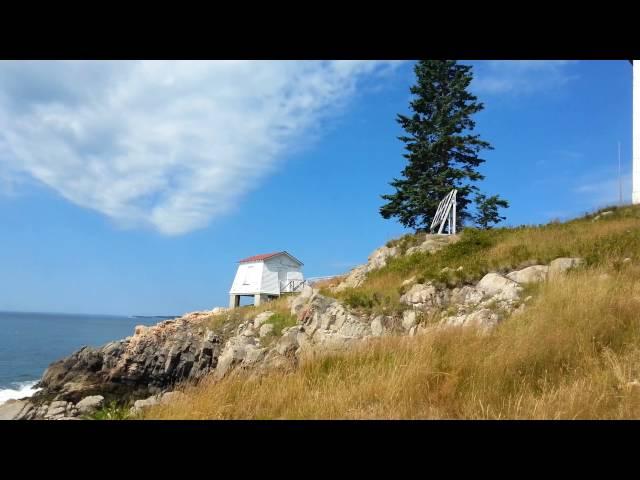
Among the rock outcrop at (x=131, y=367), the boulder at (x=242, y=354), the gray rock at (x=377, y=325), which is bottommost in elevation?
the rock outcrop at (x=131, y=367)

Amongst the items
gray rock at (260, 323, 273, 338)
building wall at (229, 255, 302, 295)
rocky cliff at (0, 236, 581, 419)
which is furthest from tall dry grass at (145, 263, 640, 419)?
building wall at (229, 255, 302, 295)

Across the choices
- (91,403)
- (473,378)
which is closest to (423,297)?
(473,378)

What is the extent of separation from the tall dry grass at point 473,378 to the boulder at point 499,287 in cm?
322

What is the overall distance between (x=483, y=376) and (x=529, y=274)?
7518mm

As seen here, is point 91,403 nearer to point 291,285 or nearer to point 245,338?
point 245,338

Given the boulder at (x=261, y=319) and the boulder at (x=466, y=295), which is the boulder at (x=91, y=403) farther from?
the boulder at (x=466, y=295)

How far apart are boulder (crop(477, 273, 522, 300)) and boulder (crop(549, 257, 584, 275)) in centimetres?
106

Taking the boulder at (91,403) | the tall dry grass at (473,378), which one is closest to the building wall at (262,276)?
the boulder at (91,403)

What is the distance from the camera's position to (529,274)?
10203mm

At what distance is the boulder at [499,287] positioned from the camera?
8594 millimetres
